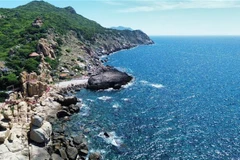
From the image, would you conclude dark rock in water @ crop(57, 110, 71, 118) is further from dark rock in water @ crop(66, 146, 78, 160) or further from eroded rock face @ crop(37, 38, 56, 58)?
eroded rock face @ crop(37, 38, 56, 58)

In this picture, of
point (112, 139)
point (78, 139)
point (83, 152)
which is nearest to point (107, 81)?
point (112, 139)

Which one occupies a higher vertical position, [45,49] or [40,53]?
[45,49]

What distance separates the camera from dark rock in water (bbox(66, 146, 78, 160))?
57019 mm

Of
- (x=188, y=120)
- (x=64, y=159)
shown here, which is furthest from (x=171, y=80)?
(x=64, y=159)

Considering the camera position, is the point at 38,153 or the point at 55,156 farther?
the point at 38,153

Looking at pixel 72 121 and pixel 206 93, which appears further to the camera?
pixel 206 93

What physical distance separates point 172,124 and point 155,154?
61.0 ft

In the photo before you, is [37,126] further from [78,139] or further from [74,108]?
[74,108]

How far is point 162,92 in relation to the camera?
353ft

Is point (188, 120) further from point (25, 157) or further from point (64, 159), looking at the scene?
point (25, 157)

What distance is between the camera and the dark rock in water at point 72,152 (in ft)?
187

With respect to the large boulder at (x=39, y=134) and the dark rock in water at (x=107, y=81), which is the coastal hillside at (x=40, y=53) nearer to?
the dark rock in water at (x=107, y=81)

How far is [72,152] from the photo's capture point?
5816 centimetres

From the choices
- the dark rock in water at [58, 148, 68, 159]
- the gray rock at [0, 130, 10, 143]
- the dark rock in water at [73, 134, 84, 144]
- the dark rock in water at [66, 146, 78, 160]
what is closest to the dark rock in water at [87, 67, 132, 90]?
the dark rock in water at [73, 134, 84, 144]
